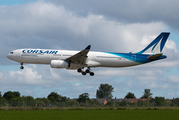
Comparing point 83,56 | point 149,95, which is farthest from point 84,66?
point 149,95

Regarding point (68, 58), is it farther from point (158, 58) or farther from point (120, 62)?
point (158, 58)

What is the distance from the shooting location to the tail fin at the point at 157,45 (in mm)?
56188

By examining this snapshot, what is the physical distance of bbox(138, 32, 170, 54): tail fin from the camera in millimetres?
56188

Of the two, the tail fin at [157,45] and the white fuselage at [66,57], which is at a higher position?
the tail fin at [157,45]

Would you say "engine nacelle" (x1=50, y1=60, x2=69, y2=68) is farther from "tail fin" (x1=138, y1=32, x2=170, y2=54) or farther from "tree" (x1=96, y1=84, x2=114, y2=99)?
"tree" (x1=96, y1=84, x2=114, y2=99)

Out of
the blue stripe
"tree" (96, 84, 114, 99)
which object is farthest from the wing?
"tree" (96, 84, 114, 99)

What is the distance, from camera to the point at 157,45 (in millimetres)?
56562

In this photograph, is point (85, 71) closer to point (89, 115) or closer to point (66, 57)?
point (66, 57)

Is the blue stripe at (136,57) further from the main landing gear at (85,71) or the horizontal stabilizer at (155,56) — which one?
the main landing gear at (85,71)

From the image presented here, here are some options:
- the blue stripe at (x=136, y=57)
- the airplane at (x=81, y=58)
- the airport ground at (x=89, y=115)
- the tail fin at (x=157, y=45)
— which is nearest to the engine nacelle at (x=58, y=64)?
the airplane at (x=81, y=58)

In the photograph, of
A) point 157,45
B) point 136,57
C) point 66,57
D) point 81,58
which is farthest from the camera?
point 157,45

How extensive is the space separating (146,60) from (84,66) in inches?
488

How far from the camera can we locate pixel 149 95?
547ft

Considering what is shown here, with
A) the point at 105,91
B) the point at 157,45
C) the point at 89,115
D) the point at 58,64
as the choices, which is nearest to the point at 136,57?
the point at 157,45
